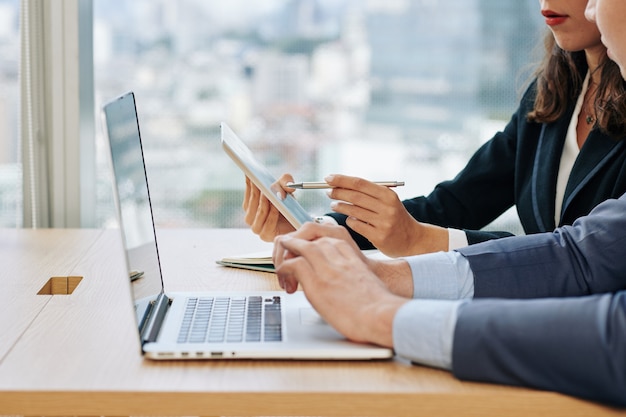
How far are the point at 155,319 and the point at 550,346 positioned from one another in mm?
469

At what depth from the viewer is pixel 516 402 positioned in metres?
0.85

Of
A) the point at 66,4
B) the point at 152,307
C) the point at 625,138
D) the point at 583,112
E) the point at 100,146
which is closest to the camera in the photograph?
the point at 152,307

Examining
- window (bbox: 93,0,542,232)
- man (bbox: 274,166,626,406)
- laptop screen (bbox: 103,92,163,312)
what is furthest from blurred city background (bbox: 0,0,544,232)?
man (bbox: 274,166,626,406)

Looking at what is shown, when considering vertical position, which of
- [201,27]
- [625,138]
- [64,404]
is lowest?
[64,404]

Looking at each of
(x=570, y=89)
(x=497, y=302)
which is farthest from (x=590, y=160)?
(x=497, y=302)

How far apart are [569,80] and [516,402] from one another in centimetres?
108

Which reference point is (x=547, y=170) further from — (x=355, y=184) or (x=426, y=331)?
(x=426, y=331)

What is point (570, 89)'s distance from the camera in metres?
1.76

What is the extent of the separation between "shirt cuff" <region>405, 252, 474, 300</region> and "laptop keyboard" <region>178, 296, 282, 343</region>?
0.19m

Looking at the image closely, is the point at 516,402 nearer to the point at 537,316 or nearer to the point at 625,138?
the point at 537,316

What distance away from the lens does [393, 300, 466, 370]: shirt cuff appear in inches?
35.4

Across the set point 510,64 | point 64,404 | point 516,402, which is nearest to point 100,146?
point 510,64

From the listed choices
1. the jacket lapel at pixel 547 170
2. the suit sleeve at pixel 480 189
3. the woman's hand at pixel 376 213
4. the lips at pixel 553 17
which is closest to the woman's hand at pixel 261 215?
the woman's hand at pixel 376 213

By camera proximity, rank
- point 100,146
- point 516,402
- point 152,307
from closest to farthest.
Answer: point 516,402
point 152,307
point 100,146
